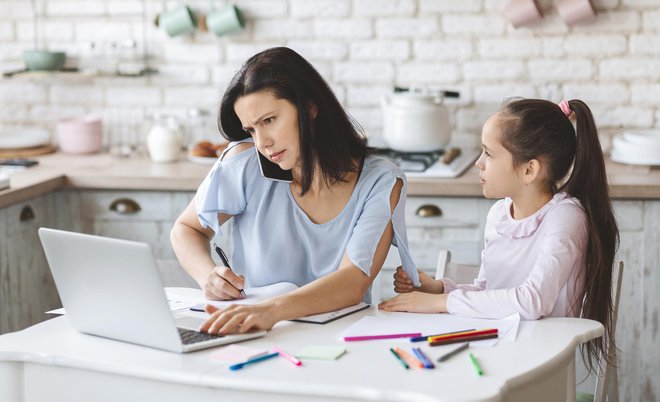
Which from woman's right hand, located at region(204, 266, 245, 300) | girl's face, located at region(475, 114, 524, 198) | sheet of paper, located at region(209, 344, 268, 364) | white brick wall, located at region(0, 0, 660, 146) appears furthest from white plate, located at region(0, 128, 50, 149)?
sheet of paper, located at region(209, 344, 268, 364)

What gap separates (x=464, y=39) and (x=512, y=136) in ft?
5.28

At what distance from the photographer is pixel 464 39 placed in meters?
3.83

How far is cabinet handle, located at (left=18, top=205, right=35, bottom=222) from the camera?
3.40 metres

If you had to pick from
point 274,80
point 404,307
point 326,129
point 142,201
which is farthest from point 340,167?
point 142,201

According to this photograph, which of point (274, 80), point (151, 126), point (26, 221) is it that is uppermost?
point (274, 80)

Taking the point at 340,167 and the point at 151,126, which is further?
the point at 151,126

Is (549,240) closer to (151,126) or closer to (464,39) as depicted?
(464,39)

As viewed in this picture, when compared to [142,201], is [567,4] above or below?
above

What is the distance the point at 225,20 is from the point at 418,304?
6.86 feet

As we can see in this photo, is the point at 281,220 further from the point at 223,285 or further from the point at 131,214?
the point at 131,214

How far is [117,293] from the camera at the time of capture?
182cm

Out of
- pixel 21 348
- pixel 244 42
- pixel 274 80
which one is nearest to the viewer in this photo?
pixel 21 348

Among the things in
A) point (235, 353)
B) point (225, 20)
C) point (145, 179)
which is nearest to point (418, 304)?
point (235, 353)

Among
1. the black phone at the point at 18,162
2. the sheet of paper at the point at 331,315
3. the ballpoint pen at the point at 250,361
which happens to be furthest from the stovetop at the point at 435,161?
the ballpoint pen at the point at 250,361
